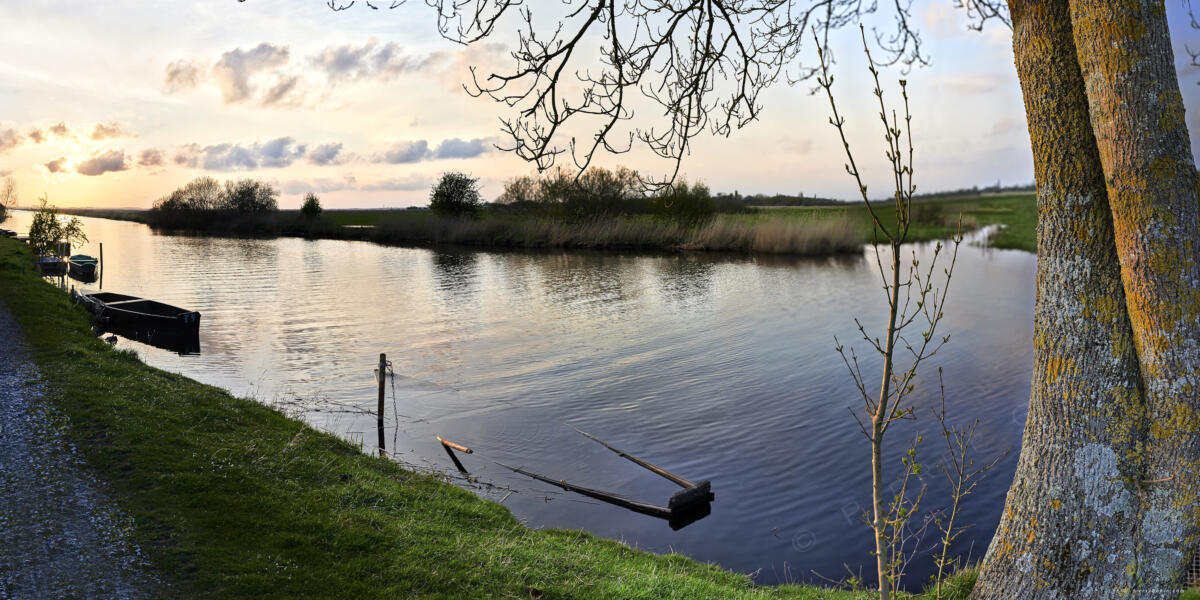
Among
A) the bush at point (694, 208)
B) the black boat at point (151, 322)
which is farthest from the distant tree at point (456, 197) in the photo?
the black boat at point (151, 322)

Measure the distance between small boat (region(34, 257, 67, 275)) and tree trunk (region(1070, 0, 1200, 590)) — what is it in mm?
31812

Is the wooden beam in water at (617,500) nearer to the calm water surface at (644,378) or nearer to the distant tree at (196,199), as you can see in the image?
the calm water surface at (644,378)

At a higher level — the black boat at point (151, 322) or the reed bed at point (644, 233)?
the reed bed at point (644, 233)

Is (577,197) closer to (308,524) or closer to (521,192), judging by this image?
(521,192)

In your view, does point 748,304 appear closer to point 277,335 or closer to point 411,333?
point 411,333

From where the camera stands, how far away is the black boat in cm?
1736

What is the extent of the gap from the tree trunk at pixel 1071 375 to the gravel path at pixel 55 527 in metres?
5.21

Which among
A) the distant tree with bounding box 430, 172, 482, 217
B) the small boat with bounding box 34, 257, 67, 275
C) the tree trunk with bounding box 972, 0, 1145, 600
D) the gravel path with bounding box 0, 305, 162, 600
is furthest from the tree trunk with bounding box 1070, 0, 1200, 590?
the distant tree with bounding box 430, 172, 482, 217

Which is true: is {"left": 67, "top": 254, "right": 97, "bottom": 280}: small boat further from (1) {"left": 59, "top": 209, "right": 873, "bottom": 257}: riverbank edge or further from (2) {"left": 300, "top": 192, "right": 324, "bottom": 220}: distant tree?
(2) {"left": 300, "top": 192, "right": 324, "bottom": 220}: distant tree

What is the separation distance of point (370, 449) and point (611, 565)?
5.03 meters

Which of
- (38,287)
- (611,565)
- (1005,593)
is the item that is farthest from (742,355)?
(38,287)

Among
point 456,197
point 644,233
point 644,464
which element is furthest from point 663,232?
point 644,464

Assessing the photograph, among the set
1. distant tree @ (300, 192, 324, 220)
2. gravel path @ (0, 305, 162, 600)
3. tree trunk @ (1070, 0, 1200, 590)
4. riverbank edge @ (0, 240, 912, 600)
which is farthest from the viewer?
distant tree @ (300, 192, 324, 220)

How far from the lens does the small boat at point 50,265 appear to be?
84.9ft
